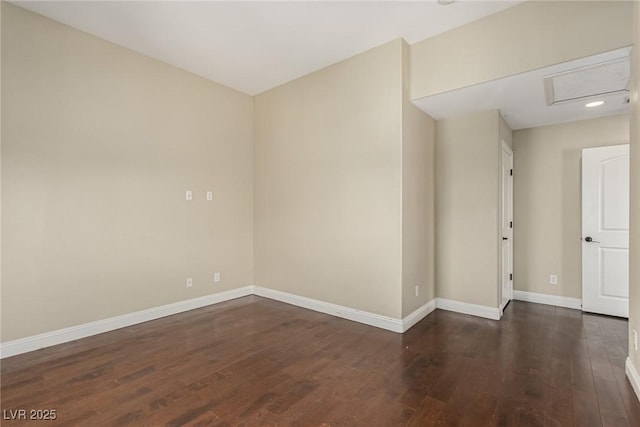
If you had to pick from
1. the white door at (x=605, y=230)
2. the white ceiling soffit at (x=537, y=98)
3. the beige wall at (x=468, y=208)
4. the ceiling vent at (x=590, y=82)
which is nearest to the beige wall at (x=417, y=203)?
the beige wall at (x=468, y=208)

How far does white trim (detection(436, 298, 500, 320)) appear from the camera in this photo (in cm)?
367

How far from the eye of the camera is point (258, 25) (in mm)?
3057

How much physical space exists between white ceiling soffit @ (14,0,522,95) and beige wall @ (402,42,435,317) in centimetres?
48

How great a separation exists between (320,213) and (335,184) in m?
0.43

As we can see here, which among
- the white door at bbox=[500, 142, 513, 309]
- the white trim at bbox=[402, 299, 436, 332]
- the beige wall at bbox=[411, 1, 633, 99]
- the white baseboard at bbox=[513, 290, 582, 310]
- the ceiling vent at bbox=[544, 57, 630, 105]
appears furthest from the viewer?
the white baseboard at bbox=[513, 290, 582, 310]

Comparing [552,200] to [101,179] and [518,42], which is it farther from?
[101,179]

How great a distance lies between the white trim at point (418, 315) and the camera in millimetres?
3370

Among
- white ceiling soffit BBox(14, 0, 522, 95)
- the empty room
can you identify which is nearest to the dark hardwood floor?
the empty room

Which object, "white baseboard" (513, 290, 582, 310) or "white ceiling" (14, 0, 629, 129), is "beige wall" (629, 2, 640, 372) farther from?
"white baseboard" (513, 290, 582, 310)

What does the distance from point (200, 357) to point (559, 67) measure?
3880 millimetres

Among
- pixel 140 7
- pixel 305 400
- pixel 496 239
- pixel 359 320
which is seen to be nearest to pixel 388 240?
pixel 359 320

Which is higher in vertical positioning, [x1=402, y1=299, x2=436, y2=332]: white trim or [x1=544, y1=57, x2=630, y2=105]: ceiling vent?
[x1=544, y1=57, x2=630, y2=105]: ceiling vent

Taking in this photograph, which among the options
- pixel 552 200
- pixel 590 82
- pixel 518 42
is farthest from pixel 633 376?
pixel 518 42

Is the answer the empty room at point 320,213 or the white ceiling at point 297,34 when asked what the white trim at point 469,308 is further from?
the white ceiling at point 297,34
